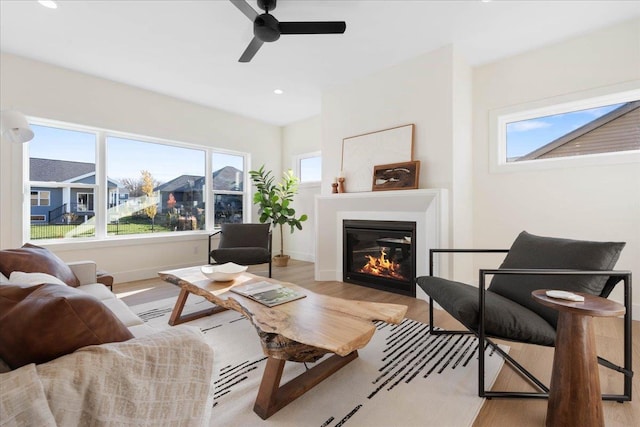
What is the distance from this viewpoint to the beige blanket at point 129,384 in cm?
68

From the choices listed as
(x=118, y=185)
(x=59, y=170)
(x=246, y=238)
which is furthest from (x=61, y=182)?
(x=246, y=238)

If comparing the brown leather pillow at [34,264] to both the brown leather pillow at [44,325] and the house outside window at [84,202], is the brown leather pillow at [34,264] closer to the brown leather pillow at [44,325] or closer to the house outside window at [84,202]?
the brown leather pillow at [44,325]

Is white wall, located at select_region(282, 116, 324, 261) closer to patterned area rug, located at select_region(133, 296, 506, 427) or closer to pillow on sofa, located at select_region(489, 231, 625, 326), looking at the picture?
patterned area rug, located at select_region(133, 296, 506, 427)

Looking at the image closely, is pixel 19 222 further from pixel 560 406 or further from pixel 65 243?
pixel 560 406

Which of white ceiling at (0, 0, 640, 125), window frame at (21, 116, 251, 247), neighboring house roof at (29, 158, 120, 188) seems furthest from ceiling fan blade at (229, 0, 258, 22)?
neighboring house roof at (29, 158, 120, 188)

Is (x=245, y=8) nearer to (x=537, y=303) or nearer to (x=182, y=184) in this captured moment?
(x=537, y=303)

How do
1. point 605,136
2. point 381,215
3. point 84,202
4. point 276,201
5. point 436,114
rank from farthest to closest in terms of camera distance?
point 276,201 → point 84,202 → point 381,215 → point 436,114 → point 605,136

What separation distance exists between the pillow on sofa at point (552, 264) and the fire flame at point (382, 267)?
1.41 meters

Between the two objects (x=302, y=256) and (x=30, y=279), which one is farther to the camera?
(x=302, y=256)

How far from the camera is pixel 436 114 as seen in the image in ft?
10.3

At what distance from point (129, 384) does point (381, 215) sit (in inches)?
118

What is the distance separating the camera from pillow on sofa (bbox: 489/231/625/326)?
5.00 ft

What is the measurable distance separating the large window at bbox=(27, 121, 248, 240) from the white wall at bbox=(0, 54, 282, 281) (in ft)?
0.66

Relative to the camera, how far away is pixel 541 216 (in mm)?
2988
